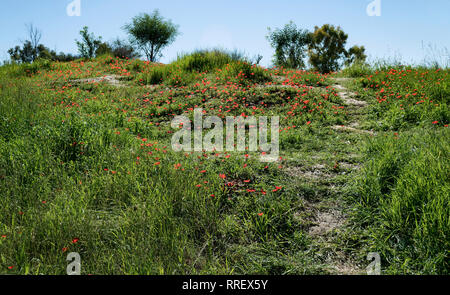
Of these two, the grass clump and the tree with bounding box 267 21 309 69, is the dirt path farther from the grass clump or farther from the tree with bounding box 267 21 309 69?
the tree with bounding box 267 21 309 69

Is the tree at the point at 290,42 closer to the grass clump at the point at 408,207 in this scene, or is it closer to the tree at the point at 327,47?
the tree at the point at 327,47

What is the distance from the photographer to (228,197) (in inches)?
159

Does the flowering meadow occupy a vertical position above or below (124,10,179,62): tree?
below

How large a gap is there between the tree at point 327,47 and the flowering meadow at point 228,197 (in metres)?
25.5

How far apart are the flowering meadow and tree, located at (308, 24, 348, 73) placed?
83.8 ft

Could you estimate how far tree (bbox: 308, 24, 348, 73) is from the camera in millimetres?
30812

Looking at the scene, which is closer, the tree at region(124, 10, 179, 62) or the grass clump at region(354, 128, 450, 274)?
the grass clump at region(354, 128, 450, 274)

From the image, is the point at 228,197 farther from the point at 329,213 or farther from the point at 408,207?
the point at 408,207

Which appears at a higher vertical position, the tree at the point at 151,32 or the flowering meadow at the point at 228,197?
the tree at the point at 151,32

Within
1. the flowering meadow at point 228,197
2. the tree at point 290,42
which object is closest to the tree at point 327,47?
the tree at point 290,42

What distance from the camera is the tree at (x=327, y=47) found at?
101 ft

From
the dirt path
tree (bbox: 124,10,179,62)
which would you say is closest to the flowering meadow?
the dirt path
